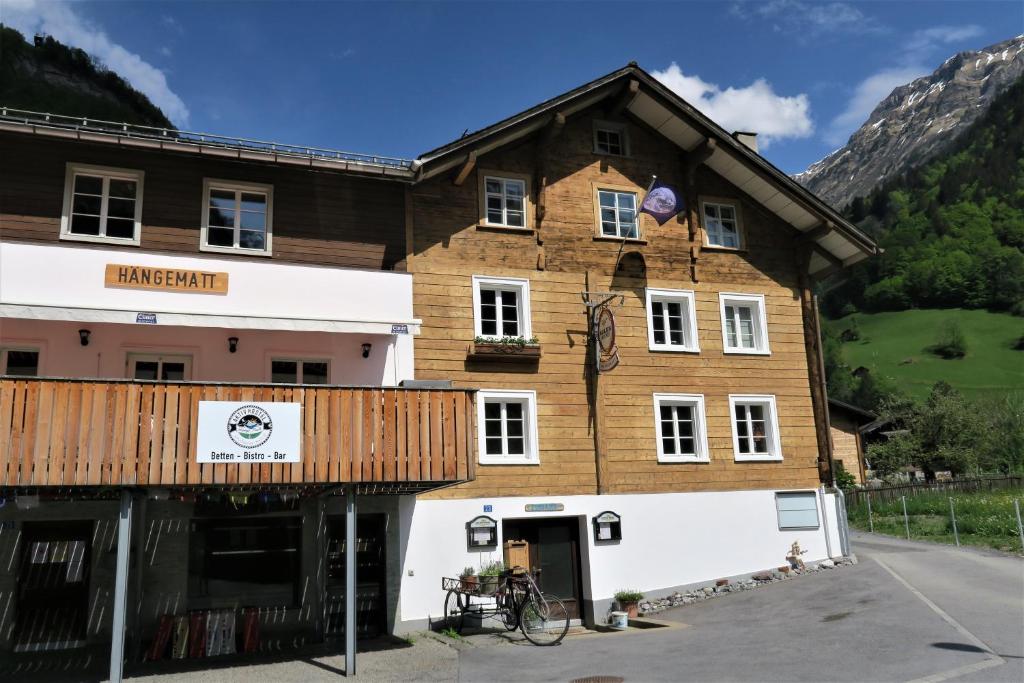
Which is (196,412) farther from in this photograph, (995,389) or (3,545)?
(995,389)

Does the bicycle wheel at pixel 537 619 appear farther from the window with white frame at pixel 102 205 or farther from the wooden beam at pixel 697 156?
the wooden beam at pixel 697 156

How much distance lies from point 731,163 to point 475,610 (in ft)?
43.0

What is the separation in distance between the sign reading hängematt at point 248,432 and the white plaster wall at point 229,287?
3.01m

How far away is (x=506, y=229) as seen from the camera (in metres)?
20.4

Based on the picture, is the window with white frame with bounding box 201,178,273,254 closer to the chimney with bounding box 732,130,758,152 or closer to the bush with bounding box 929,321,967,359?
the chimney with bounding box 732,130,758,152

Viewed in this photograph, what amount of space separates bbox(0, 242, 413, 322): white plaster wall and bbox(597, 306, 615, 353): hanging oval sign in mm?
4523

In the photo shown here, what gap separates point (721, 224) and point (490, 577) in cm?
1156

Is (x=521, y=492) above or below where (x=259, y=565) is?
above

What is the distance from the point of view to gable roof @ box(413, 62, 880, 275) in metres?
20.2

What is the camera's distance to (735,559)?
2075 centimetres

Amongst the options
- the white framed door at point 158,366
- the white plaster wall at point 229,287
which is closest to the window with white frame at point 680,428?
the white plaster wall at point 229,287

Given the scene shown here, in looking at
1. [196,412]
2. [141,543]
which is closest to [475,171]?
[196,412]

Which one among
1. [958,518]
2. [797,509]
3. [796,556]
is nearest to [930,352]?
[958,518]

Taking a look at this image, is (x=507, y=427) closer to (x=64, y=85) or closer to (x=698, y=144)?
(x=698, y=144)
